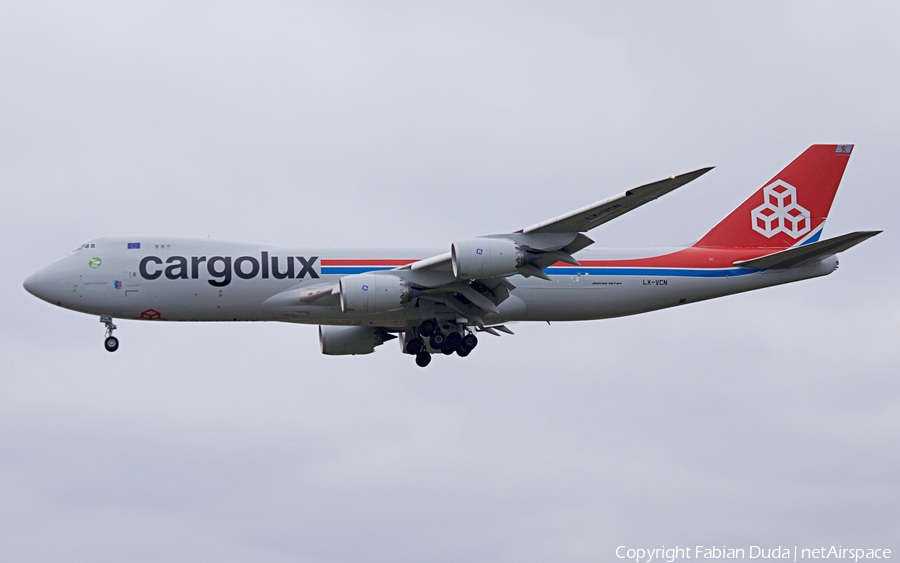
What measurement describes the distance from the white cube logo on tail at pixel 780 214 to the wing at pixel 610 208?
11987 millimetres

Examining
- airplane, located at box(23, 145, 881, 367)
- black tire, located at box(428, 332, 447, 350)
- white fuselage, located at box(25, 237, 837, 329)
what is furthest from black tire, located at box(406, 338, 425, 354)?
black tire, located at box(428, 332, 447, 350)

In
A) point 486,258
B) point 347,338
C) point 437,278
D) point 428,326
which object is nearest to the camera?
point 486,258

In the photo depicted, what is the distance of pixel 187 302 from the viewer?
143 ft

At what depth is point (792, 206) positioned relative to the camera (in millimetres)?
49750

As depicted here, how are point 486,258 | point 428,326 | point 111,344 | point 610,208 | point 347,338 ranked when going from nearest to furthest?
point 610,208 < point 486,258 < point 111,344 < point 428,326 < point 347,338

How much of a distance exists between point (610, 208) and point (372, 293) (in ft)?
28.4

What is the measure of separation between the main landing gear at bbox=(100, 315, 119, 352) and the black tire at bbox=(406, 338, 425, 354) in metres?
11.0

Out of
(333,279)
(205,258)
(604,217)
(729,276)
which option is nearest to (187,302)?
(205,258)

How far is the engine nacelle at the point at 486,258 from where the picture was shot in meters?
40.2

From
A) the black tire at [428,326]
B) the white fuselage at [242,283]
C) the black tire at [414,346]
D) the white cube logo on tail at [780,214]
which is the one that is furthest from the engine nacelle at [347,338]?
the white cube logo on tail at [780,214]

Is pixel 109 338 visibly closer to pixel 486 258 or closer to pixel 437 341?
pixel 437 341

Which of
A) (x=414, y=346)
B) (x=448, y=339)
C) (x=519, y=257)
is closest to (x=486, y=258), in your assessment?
(x=519, y=257)

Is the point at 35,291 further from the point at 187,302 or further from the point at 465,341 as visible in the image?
the point at 465,341

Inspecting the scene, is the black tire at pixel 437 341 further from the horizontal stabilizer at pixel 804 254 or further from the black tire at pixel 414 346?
the horizontal stabilizer at pixel 804 254
